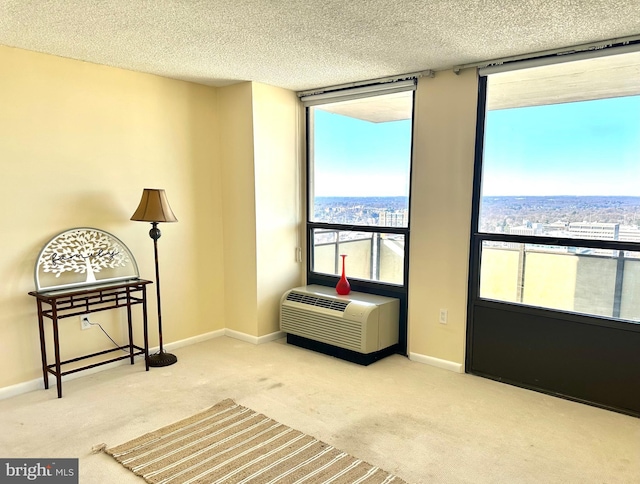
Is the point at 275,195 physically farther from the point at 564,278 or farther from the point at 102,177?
the point at 564,278

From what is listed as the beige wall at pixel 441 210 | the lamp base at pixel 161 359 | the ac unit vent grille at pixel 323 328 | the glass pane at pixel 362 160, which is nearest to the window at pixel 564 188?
the beige wall at pixel 441 210

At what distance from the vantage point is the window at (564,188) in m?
2.79

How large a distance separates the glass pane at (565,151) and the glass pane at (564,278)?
0.13 m

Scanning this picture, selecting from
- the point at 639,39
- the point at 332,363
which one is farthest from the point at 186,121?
the point at 639,39

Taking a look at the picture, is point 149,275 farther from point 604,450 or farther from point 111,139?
point 604,450

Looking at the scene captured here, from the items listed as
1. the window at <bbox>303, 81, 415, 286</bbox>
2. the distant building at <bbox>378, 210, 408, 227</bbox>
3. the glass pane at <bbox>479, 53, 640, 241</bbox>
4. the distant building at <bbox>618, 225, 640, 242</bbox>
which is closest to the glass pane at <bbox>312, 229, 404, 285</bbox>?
the window at <bbox>303, 81, 415, 286</bbox>

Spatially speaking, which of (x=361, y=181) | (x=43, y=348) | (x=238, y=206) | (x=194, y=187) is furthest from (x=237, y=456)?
(x=361, y=181)

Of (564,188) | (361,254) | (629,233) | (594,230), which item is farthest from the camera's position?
(361,254)

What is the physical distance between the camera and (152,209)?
11.1 ft

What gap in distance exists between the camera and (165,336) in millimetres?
3932

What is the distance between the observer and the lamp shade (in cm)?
338

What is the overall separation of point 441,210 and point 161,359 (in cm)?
255

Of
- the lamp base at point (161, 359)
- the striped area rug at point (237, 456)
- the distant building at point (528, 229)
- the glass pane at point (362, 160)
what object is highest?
the glass pane at point (362, 160)

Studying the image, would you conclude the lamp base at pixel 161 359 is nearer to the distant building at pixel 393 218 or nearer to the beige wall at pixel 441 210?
the beige wall at pixel 441 210
